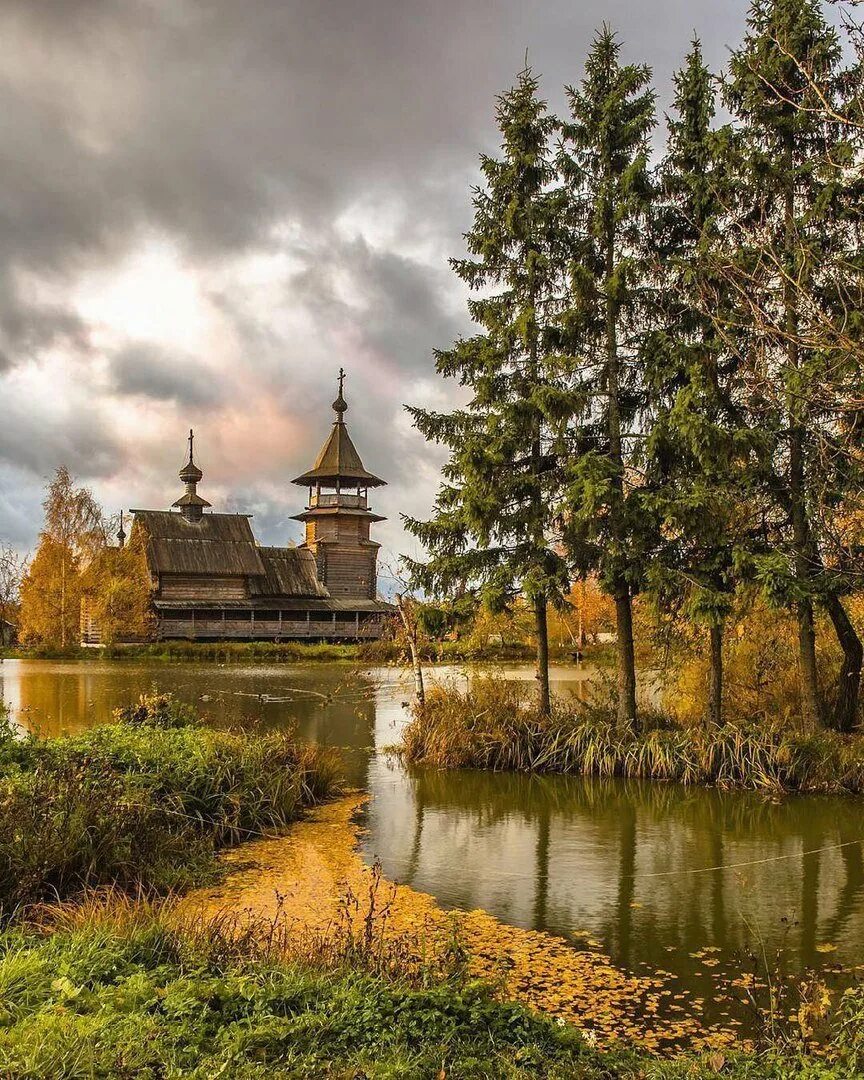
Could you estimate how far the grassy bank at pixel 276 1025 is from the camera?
4090 mm

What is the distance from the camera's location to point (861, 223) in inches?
530

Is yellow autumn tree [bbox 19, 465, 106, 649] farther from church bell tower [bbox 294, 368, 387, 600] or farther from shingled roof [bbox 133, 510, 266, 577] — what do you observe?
church bell tower [bbox 294, 368, 387, 600]

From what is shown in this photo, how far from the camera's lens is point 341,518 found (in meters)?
54.2

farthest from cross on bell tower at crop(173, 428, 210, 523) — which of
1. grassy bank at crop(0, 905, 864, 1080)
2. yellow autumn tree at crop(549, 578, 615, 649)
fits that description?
grassy bank at crop(0, 905, 864, 1080)

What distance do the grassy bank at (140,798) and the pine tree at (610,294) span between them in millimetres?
5814

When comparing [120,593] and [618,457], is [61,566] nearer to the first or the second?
[120,593]

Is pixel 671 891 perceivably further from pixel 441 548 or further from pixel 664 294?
pixel 664 294

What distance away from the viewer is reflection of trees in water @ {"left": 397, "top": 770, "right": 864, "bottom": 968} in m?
7.98

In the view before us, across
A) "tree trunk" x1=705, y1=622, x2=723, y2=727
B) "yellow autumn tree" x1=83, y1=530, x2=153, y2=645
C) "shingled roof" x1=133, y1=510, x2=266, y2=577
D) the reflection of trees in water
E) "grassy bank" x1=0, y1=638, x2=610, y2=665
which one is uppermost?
"shingled roof" x1=133, y1=510, x2=266, y2=577

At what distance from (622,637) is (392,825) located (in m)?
6.20

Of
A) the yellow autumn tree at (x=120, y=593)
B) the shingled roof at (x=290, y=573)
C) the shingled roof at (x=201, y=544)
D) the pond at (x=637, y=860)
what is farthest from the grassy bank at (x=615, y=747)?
the shingled roof at (x=290, y=573)

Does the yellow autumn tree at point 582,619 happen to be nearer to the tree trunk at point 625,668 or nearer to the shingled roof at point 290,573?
the shingled roof at point 290,573

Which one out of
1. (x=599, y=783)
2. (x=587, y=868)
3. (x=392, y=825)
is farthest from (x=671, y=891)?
(x=599, y=783)

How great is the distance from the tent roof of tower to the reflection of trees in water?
38300 millimetres
